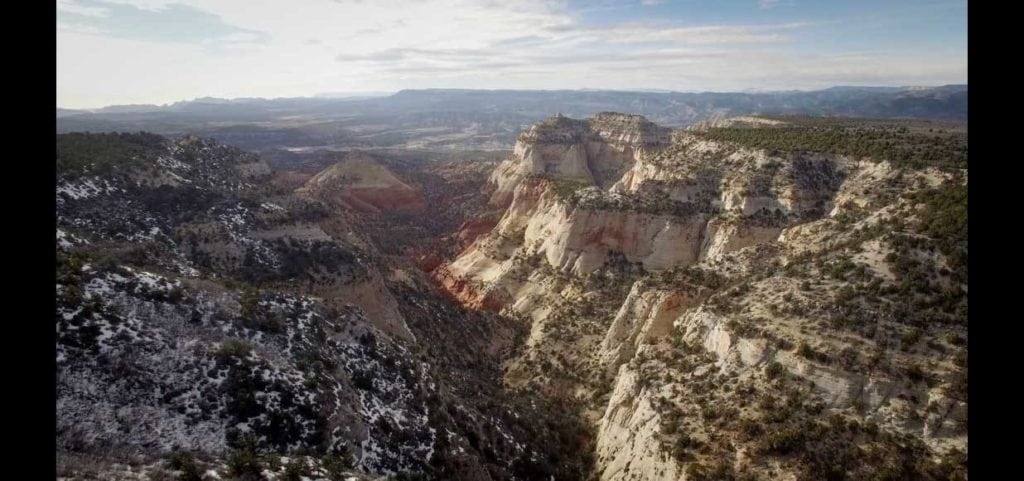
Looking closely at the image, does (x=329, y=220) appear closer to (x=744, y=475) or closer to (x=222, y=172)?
(x=222, y=172)

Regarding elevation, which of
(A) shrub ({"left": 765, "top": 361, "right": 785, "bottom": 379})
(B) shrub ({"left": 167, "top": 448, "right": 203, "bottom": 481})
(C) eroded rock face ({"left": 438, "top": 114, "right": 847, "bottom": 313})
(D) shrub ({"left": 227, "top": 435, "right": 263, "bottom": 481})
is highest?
(C) eroded rock face ({"left": 438, "top": 114, "right": 847, "bottom": 313})

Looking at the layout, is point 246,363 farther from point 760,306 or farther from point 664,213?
point 664,213

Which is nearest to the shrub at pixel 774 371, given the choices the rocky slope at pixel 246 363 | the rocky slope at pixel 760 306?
the rocky slope at pixel 760 306

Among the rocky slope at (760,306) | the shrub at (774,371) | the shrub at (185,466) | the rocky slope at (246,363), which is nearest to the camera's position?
the shrub at (185,466)

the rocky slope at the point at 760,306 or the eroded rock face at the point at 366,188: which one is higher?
the eroded rock face at the point at 366,188

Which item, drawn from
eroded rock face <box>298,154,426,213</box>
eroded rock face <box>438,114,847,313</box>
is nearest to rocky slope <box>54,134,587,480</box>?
eroded rock face <box>438,114,847,313</box>

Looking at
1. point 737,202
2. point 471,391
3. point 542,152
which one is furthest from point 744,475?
point 542,152

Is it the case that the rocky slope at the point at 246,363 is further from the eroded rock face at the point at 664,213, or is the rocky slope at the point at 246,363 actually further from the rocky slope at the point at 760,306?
the eroded rock face at the point at 664,213

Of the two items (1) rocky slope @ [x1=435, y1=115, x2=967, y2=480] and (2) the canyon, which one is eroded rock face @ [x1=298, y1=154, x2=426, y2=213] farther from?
(2) the canyon
